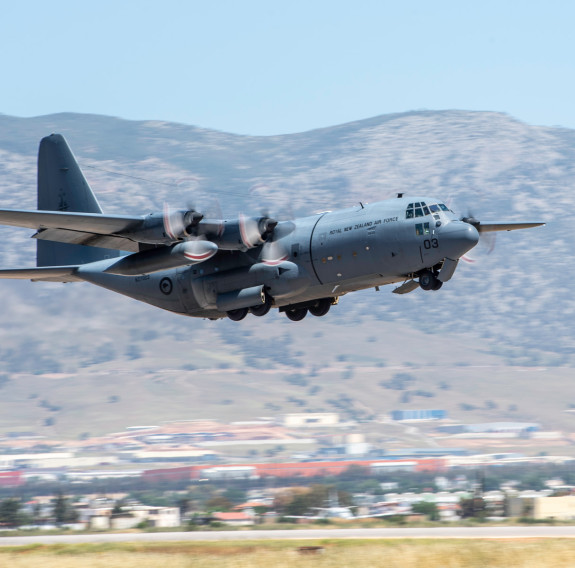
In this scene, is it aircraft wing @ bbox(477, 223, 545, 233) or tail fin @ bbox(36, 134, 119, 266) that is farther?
tail fin @ bbox(36, 134, 119, 266)

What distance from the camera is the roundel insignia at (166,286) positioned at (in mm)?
37156

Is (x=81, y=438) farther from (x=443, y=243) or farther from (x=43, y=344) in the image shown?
(x=443, y=243)

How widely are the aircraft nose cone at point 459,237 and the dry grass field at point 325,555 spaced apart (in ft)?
30.3

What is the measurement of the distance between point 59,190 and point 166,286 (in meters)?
7.83

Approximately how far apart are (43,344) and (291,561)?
15743cm

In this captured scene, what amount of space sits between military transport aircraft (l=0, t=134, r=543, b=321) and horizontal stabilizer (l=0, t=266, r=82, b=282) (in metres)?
0.09

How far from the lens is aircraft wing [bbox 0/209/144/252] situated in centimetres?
3262

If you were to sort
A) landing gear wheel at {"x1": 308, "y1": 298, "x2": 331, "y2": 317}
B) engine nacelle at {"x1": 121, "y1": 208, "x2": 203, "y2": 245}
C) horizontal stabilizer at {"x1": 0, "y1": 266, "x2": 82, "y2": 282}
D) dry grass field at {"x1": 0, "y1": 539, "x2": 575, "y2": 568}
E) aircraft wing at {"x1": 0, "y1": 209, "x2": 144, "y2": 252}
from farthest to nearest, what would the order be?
landing gear wheel at {"x1": 308, "y1": 298, "x2": 331, "y2": 317}
horizontal stabilizer at {"x1": 0, "y1": 266, "x2": 82, "y2": 282}
engine nacelle at {"x1": 121, "y1": 208, "x2": 203, "y2": 245}
aircraft wing at {"x1": 0, "y1": 209, "x2": 144, "y2": 252}
dry grass field at {"x1": 0, "y1": 539, "x2": 575, "y2": 568}

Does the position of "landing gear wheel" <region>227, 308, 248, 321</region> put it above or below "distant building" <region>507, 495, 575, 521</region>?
above

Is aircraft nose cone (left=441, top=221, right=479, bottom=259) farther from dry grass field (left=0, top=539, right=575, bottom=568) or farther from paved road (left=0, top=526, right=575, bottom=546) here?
paved road (left=0, top=526, right=575, bottom=546)

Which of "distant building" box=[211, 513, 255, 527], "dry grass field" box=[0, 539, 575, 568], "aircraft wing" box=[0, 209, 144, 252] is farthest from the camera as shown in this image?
"distant building" box=[211, 513, 255, 527]

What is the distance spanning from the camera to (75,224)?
110 feet

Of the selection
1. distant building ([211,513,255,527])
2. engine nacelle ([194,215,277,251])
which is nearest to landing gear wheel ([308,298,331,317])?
engine nacelle ([194,215,277,251])

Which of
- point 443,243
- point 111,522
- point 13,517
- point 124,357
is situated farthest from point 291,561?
point 124,357
